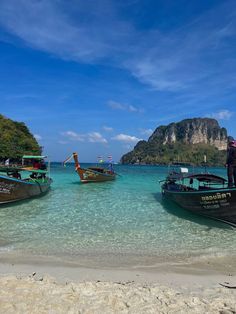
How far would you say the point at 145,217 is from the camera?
14.0m

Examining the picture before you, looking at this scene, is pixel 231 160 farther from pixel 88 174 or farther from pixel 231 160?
pixel 88 174

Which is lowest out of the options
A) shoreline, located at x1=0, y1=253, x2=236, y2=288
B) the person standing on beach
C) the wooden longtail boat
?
shoreline, located at x1=0, y1=253, x2=236, y2=288

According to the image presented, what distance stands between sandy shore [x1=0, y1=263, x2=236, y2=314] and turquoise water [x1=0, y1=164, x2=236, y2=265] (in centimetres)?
119

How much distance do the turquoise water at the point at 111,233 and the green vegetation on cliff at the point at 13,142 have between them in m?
58.5

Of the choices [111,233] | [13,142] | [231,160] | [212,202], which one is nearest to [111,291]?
[111,233]

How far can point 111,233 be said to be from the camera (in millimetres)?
10945

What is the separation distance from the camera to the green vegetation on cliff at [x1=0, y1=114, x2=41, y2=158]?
71.5m

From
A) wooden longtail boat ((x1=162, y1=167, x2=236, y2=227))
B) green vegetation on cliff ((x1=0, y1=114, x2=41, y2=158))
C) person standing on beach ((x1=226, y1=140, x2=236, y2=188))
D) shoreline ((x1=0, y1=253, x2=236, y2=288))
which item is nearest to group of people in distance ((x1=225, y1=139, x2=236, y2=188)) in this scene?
person standing on beach ((x1=226, y1=140, x2=236, y2=188))

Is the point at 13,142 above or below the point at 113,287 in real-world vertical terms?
above

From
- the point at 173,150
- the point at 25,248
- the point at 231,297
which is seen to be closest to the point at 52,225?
the point at 25,248

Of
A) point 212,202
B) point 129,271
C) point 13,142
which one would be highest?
point 13,142

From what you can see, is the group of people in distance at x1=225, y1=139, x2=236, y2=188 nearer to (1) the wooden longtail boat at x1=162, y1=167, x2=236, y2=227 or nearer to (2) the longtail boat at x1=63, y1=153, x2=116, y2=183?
(1) the wooden longtail boat at x1=162, y1=167, x2=236, y2=227

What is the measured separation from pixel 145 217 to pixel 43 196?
8742 millimetres

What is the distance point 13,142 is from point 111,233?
69674mm
